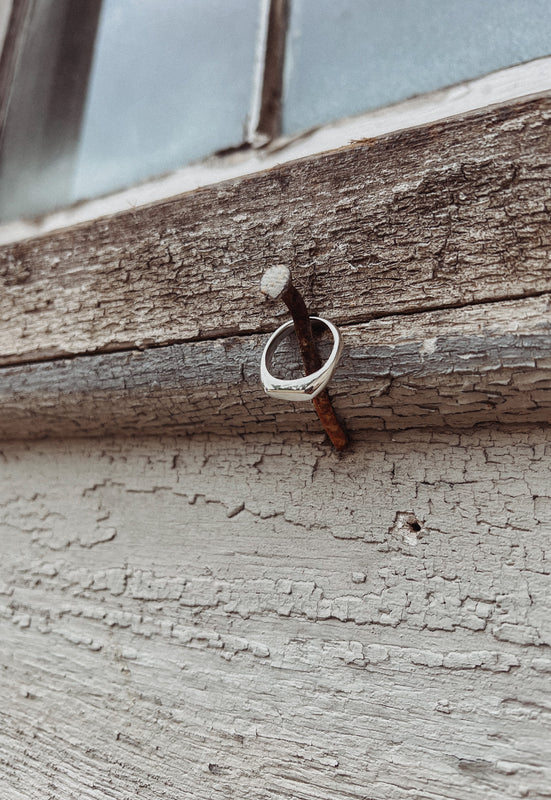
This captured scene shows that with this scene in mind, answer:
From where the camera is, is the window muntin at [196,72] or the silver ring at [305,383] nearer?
the silver ring at [305,383]

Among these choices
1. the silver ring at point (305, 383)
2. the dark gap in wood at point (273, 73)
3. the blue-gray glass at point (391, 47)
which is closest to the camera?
the silver ring at point (305, 383)

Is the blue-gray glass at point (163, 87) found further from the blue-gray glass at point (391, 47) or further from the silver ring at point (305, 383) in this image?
the silver ring at point (305, 383)

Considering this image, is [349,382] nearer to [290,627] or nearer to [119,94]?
[290,627]

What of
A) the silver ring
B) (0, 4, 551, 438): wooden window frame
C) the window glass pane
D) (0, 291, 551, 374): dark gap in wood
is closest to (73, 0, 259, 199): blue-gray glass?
the window glass pane

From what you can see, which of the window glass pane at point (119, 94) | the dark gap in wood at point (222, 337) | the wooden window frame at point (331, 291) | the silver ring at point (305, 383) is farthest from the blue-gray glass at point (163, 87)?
the silver ring at point (305, 383)

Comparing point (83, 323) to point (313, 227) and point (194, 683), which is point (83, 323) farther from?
point (194, 683)

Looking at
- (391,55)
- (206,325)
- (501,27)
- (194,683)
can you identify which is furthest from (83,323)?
(501,27)

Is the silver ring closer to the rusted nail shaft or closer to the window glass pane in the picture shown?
the rusted nail shaft

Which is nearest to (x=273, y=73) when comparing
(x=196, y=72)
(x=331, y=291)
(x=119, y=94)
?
(x=196, y=72)
